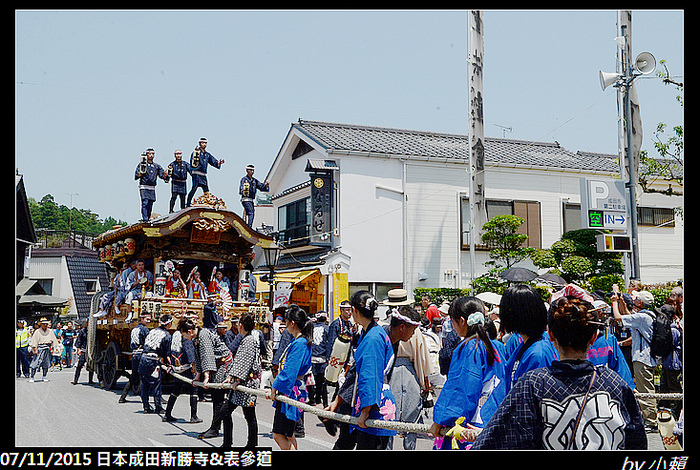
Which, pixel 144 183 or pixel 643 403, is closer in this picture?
pixel 643 403

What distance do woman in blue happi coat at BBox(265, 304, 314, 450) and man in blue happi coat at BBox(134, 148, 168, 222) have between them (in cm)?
911

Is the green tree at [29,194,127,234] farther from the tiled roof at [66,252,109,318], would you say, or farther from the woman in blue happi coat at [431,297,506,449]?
the woman in blue happi coat at [431,297,506,449]

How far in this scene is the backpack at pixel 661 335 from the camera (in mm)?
8148

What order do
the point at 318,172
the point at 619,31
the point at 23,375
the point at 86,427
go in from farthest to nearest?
the point at 318,172 → the point at 23,375 → the point at 619,31 → the point at 86,427

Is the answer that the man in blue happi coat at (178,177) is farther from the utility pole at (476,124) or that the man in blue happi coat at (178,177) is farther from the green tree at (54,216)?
the green tree at (54,216)

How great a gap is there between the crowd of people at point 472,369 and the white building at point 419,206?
1081cm

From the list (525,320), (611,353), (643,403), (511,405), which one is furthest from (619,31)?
(511,405)

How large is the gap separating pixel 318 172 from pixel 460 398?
17952mm

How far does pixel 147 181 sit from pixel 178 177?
0.91 metres

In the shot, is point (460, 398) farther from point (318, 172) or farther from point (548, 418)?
point (318, 172)

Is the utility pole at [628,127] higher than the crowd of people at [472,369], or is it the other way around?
the utility pole at [628,127]

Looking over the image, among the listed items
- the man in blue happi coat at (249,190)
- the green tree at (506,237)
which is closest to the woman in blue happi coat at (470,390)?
the man in blue happi coat at (249,190)

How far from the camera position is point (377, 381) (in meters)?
4.73

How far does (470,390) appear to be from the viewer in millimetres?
3873
